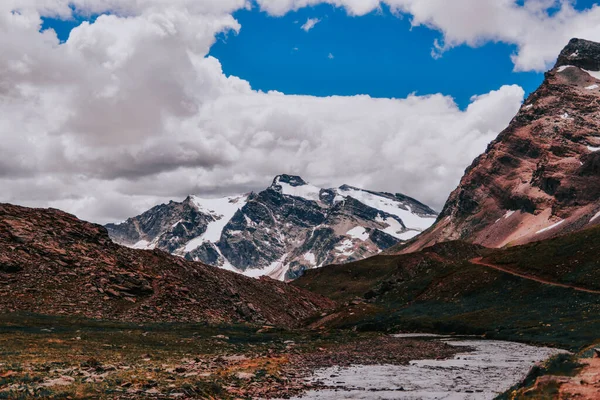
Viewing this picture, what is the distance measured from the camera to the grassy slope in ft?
228

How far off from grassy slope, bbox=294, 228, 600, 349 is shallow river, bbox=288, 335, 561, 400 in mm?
13103

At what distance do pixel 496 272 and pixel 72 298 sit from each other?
82.6 metres

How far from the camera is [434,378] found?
36.1 m

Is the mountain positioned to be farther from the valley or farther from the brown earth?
the brown earth

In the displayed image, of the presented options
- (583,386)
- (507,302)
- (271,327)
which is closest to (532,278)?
(507,302)

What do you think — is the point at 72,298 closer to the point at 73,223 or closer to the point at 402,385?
the point at 73,223

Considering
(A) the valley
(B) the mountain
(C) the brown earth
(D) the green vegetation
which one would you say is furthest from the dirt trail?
(C) the brown earth

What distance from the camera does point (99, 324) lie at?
71.0m

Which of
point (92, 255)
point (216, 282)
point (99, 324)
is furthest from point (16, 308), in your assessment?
point (216, 282)

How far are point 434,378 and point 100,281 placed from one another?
7044 centimetres

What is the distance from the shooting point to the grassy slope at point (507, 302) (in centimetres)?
6944

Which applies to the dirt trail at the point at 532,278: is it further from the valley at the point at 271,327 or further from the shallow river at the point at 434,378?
the shallow river at the point at 434,378

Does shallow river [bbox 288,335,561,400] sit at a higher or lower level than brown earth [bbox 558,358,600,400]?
lower

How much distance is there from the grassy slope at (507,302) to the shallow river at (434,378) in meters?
13.1
